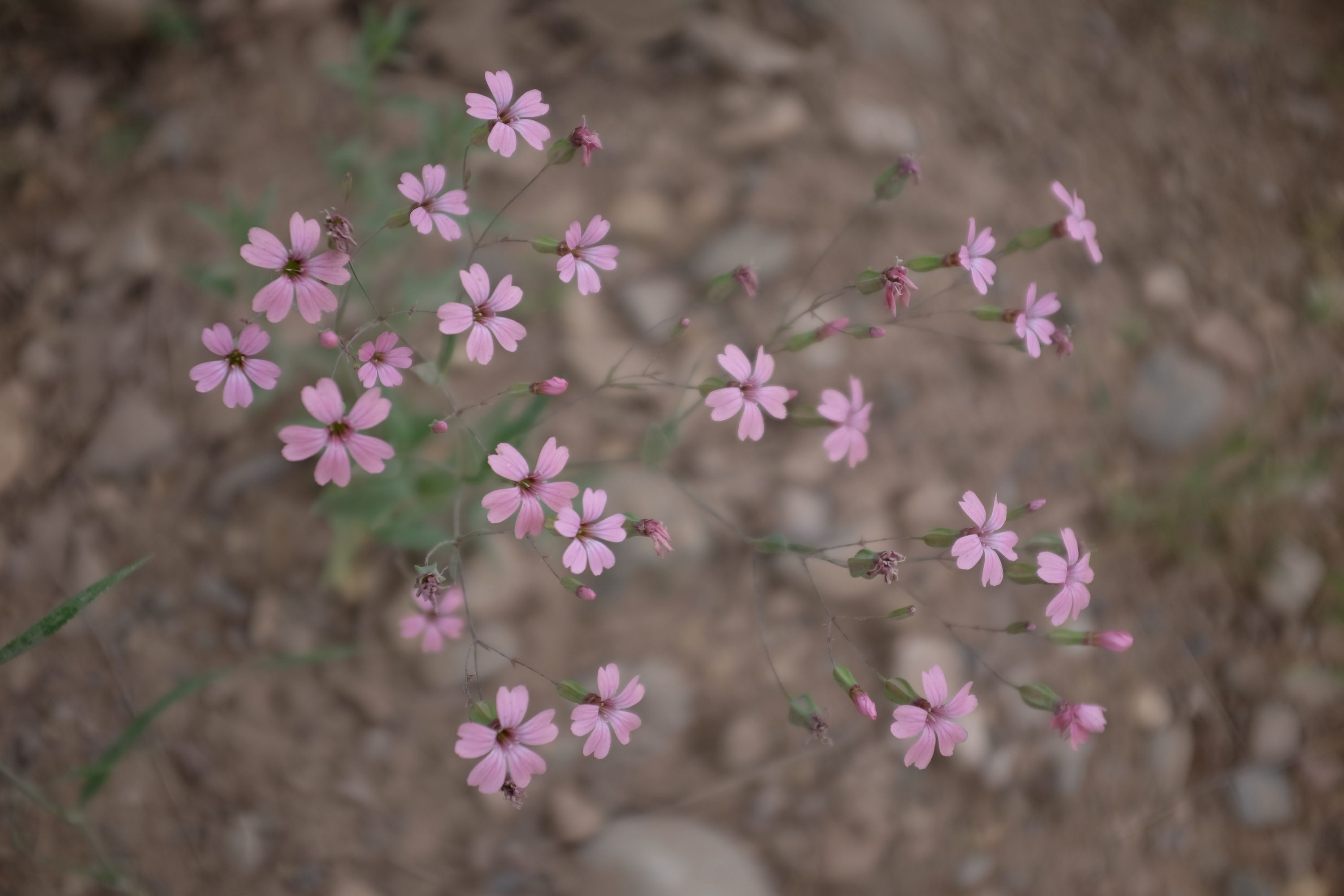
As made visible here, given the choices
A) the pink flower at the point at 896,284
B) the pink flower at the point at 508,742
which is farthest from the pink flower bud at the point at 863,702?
the pink flower at the point at 896,284

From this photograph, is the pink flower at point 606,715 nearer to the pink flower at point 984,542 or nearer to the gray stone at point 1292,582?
the pink flower at point 984,542

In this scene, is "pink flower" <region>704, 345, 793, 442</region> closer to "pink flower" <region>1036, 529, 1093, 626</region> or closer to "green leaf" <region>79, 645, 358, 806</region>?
"pink flower" <region>1036, 529, 1093, 626</region>

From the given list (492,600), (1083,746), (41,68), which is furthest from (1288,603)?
(41,68)

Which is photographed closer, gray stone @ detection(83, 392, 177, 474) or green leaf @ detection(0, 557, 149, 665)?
green leaf @ detection(0, 557, 149, 665)

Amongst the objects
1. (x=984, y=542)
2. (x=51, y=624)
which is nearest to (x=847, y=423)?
(x=984, y=542)

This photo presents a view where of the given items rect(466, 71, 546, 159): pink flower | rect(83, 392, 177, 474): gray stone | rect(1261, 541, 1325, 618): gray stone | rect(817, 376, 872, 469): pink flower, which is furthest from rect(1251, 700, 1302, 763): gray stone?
rect(83, 392, 177, 474): gray stone
